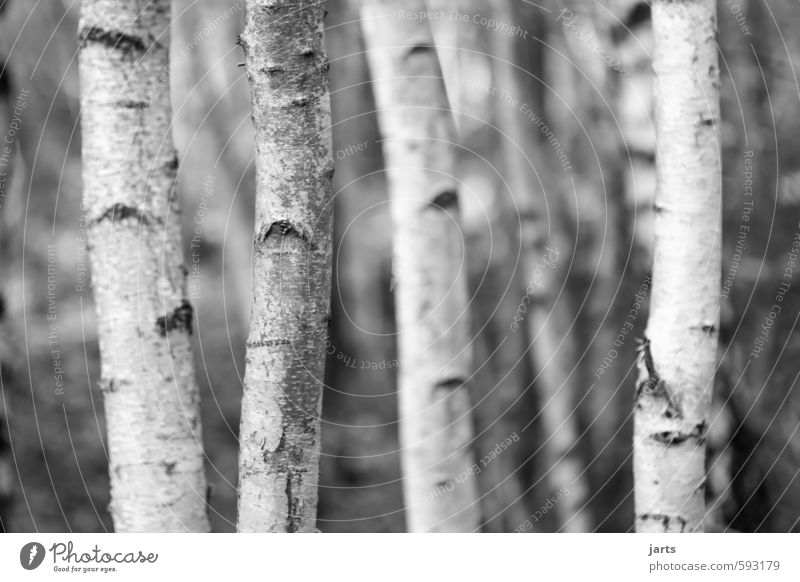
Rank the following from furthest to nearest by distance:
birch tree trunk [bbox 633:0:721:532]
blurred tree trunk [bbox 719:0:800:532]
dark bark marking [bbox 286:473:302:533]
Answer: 1. blurred tree trunk [bbox 719:0:800:532]
2. birch tree trunk [bbox 633:0:721:532]
3. dark bark marking [bbox 286:473:302:533]

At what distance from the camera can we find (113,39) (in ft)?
5.76

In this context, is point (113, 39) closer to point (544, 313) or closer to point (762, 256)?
point (762, 256)

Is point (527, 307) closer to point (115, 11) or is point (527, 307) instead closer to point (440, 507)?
point (440, 507)

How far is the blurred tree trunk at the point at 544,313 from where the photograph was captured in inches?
148

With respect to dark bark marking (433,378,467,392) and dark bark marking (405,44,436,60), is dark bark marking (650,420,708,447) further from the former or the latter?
dark bark marking (405,44,436,60)

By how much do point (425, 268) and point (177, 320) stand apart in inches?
25.9

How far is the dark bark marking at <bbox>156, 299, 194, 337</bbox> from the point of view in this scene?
1774mm

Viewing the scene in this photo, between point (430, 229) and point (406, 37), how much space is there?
0.51m

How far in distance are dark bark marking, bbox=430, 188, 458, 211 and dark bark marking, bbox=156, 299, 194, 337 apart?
0.69m

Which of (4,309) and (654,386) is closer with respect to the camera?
(654,386)

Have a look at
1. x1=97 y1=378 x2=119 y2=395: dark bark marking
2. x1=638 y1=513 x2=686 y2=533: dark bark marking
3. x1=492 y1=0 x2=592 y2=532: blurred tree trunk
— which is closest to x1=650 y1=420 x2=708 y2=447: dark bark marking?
x1=638 y1=513 x2=686 y2=533: dark bark marking
